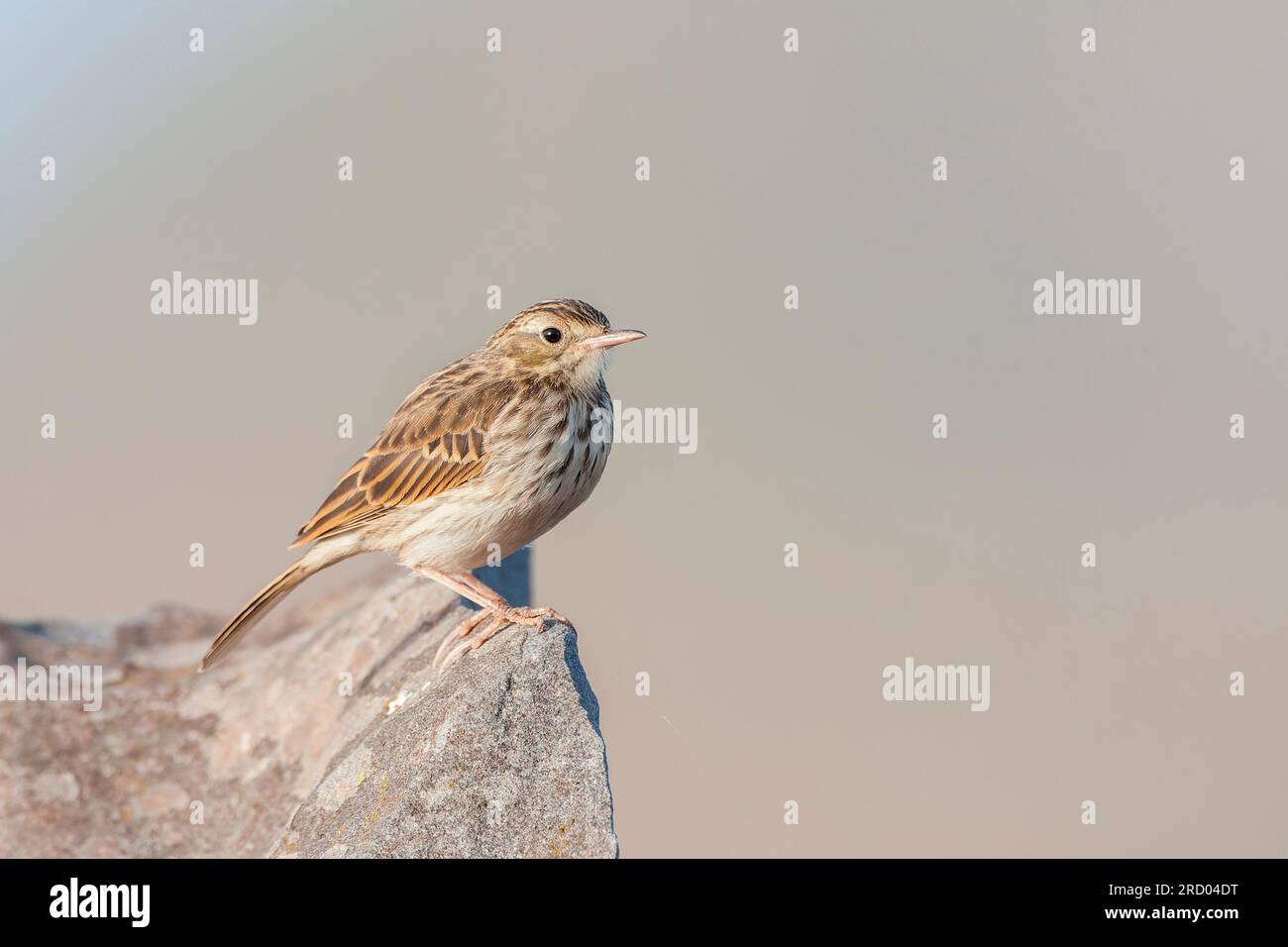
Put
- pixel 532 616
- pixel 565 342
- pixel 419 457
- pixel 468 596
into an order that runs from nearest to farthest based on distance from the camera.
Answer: pixel 532 616
pixel 468 596
pixel 419 457
pixel 565 342

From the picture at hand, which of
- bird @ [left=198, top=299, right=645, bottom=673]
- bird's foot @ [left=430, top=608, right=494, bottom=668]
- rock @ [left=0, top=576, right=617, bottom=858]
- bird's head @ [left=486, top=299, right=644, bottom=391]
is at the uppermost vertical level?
bird's head @ [left=486, top=299, right=644, bottom=391]

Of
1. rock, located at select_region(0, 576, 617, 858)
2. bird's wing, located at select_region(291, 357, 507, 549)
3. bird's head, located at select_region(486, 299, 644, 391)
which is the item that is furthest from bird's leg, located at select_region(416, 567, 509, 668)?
bird's head, located at select_region(486, 299, 644, 391)

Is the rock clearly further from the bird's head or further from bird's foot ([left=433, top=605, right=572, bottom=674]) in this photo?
the bird's head

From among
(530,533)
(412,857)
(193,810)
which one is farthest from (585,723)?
(193,810)

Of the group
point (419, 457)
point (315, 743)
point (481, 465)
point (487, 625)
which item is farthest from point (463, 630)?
point (315, 743)

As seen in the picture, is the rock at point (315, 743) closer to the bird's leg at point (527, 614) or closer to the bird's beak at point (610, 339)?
the bird's leg at point (527, 614)

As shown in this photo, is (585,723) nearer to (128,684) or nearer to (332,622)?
(332,622)

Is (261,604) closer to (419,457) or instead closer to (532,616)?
(419,457)
